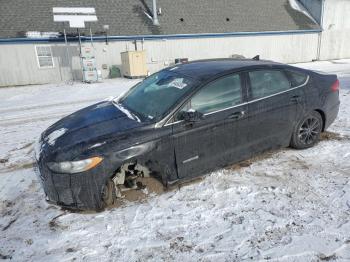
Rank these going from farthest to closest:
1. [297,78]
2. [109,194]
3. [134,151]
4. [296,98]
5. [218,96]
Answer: [297,78]
[296,98]
[218,96]
[109,194]
[134,151]

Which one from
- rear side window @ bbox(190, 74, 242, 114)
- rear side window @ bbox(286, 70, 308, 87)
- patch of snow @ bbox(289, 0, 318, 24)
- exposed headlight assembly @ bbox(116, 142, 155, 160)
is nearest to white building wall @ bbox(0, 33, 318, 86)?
patch of snow @ bbox(289, 0, 318, 24)

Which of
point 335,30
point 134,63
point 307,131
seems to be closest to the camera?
point 307,131

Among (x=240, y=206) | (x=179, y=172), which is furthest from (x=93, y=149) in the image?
(x=240, y=206)

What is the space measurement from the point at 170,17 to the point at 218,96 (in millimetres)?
17995

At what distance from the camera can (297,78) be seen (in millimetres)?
4676

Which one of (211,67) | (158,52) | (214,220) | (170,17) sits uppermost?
(170,17)

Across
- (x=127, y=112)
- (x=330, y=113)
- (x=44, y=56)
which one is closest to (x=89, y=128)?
(x=127, y=112)

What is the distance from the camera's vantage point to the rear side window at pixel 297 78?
4.62 m

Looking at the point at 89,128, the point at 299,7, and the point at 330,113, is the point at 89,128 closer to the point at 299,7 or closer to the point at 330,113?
the point at 330,113

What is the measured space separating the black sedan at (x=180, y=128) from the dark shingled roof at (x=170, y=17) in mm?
15017

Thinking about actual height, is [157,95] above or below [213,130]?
above

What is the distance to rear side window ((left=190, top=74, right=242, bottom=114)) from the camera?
3.80 meters

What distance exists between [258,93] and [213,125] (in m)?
0.95

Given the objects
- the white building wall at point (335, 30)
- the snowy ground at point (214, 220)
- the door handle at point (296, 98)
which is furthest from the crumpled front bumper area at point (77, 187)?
the white building wall at point (335, 30)
